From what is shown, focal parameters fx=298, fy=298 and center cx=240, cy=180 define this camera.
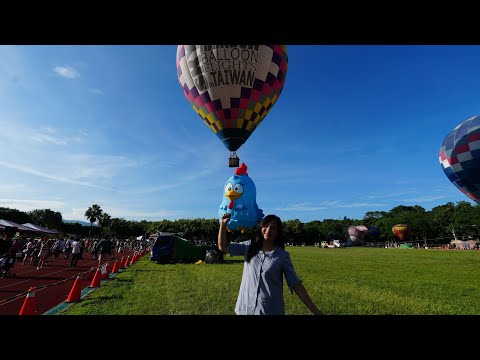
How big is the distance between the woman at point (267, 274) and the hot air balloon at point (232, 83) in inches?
583

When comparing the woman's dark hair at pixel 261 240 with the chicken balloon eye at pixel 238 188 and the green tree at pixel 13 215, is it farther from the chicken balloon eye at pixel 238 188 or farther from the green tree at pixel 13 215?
the green tree at pixel 13 215

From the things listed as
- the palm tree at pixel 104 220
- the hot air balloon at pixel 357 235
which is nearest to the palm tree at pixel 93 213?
the palm tree at pixel 104 220

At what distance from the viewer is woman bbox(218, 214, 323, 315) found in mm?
2852

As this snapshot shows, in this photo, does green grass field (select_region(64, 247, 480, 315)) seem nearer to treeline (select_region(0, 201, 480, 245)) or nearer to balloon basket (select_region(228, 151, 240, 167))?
balloon basket (select_region(228, 151, 240, 167))

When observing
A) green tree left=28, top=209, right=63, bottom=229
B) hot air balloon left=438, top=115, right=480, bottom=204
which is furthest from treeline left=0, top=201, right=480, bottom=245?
hot air balloon left=438, top=115, right=480, bottom=204

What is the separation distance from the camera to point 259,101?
17.8 meters

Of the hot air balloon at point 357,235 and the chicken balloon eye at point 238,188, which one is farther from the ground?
the hot air balloon at point 357,235

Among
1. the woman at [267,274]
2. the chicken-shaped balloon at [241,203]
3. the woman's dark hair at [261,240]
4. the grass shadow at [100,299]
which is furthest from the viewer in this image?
the chicken-shaped balloon at [241,203]

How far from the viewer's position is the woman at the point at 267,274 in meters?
2.85

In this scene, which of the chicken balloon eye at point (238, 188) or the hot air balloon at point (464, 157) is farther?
the hot air balloon at point (464, 157)
